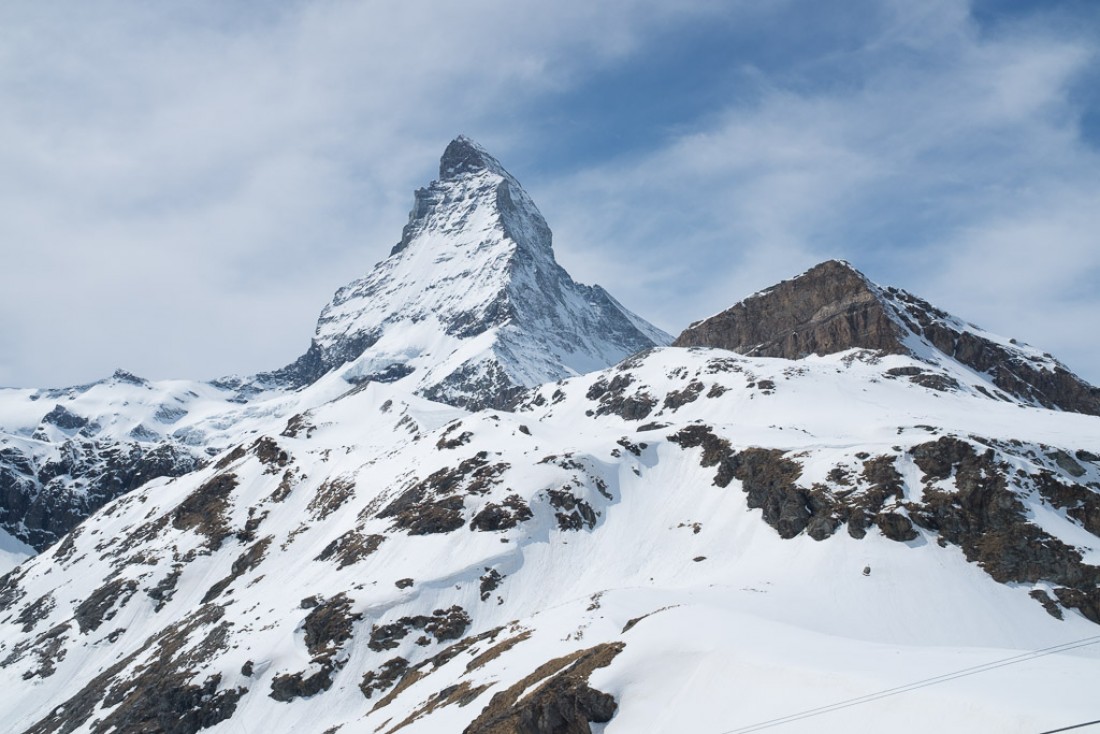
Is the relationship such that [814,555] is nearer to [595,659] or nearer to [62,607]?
[595,659]

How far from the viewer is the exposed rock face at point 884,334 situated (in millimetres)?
159250

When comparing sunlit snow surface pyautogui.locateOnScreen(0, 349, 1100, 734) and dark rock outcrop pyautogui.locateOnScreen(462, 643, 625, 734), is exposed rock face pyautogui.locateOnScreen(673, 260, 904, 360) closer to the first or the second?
sunlit snow surface pyautogui.locateOnScreen(0, 349, 1100, 734)

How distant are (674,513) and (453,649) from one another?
112ft

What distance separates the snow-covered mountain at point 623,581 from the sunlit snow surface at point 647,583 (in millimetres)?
271

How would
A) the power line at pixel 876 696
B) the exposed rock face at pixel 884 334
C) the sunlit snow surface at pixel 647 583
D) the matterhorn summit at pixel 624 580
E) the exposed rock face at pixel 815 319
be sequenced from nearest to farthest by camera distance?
the power line at pixel 876 696 → the sunlit snow surface at pixel 647 583 → the matterhorn summit at pixel 624 580 → the exposed rock face at pixel 884 334 → the exposed rock face at pixel 815 319

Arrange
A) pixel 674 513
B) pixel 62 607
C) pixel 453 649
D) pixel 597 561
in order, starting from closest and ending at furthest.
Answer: pixel 453 649, pixel 597 561, pixel 674 513, pixel 62 607

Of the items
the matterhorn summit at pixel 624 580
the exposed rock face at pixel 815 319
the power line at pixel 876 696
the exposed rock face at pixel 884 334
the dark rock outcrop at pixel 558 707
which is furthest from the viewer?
the exposed rock face at pixel 815 319

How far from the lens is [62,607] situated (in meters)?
118

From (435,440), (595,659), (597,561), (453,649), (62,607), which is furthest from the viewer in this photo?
(435,440)

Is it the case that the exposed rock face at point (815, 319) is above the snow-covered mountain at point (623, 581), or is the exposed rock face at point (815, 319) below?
above

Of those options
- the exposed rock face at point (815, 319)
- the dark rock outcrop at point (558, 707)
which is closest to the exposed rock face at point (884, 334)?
the exposed rock face at point (815, 319)

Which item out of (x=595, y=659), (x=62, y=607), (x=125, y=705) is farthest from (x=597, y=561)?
(x=62, y=607)

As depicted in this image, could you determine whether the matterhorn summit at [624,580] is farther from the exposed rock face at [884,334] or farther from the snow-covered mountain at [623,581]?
the exposed rock face at [884,334]

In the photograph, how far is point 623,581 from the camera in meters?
77.6
